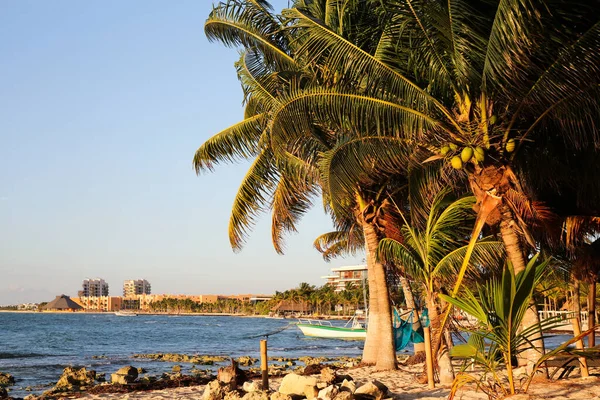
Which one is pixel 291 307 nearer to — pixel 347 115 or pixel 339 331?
pixel 339 331

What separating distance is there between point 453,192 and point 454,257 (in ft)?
8.00

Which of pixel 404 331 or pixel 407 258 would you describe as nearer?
pixel 407 258

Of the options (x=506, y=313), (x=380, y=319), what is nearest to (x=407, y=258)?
(x=380, y=319)

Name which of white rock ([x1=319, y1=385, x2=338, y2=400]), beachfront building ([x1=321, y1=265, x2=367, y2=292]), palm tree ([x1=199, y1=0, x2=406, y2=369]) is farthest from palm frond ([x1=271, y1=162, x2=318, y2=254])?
beachfront building ([x1=321, y1=265, x2=367, y2=292])

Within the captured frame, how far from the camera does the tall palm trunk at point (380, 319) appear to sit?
1423 centimetres

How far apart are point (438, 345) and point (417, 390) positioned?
1160 mm

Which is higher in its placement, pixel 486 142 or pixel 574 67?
pixel 574 67

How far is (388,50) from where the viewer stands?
10.3 meters

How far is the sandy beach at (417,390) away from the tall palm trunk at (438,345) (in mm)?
360

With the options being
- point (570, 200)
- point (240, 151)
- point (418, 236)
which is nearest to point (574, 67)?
point (418, 236)

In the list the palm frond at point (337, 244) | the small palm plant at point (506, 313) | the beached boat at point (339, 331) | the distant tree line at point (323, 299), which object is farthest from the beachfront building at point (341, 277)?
the small palm plant at point (506, 313)

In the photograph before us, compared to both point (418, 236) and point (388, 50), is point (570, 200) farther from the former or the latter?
point (388, 50)

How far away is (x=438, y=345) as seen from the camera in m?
9.98

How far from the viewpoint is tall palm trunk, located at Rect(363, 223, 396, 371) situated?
1423cm
